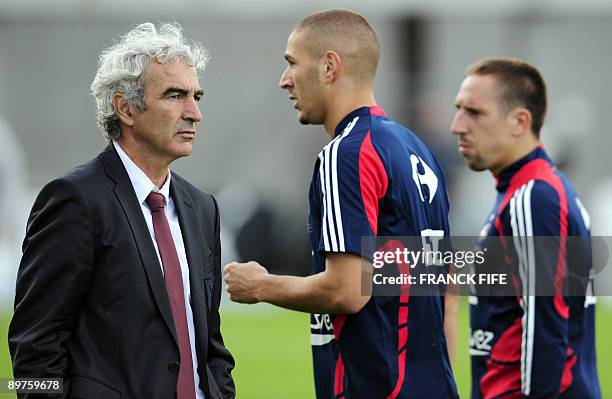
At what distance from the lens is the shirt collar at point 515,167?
554 centimetres

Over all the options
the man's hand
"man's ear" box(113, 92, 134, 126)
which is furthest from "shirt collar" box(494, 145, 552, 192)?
"man's ear" box(113, 92, 134, 126)

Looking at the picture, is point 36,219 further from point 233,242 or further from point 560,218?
point 233,242

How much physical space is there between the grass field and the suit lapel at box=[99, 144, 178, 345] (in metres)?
4.92

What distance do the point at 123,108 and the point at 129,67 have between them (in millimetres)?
163

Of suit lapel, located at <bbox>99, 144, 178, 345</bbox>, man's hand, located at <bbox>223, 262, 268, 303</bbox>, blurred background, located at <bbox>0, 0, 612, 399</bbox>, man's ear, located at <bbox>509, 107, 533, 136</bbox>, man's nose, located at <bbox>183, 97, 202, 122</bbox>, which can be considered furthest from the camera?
blurred background, located at <bbox>0, 0, 612, 399</bbox>

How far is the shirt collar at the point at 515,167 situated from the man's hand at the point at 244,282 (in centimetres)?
160

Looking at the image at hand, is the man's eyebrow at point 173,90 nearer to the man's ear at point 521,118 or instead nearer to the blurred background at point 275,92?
the man's ear at point 521,118

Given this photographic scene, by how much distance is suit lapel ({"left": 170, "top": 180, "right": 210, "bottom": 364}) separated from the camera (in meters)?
4.26

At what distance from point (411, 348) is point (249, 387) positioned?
17.8 feet

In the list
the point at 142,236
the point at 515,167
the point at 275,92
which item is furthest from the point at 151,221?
the point at 275,92

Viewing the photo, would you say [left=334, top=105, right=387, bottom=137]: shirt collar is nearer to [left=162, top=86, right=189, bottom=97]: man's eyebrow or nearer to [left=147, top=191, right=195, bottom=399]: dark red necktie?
[left=162, top=86, right=189, bottom=97]: man's eyebrow

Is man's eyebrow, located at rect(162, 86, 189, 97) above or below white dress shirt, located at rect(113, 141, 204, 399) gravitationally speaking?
above

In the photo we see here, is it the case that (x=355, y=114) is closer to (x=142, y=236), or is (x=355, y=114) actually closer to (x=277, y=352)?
(x=142, y=236)

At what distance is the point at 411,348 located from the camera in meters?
4.57
